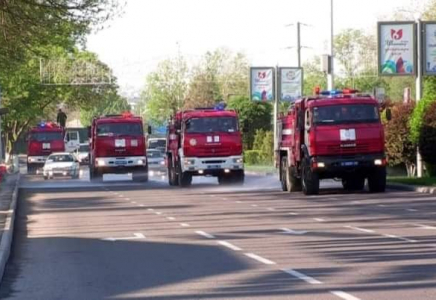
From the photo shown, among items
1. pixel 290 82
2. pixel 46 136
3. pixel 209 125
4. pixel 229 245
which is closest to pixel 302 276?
pixel 229 245

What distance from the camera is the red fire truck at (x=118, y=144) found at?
4953 cm

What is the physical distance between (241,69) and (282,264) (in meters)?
95.4

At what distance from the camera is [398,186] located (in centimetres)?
3753

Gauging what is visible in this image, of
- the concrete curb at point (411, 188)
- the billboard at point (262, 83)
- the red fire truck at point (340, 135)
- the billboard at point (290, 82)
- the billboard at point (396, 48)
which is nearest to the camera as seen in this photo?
the red fire truck at point (340, 135)

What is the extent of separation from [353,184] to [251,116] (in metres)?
40.5

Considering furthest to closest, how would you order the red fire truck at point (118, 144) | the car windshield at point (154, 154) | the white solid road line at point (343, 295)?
1. the car windshield at point (154, 154)
2. the red fire truck at point (118, 144)
3. the white solid road line at point (343, 295)

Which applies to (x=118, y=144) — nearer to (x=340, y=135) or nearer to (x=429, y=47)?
(x=429, y=47)

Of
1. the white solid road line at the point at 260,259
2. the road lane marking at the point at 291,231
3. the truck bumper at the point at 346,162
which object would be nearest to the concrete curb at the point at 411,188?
the truck bumper at the point at 346,162

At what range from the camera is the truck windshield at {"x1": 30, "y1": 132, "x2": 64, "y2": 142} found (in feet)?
241

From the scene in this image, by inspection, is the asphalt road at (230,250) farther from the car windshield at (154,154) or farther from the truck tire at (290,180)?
the car windshield at (154,154)

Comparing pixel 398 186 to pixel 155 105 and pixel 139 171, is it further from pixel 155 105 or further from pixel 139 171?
pixel 155 105

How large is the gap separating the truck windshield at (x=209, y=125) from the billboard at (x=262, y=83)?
830 inches

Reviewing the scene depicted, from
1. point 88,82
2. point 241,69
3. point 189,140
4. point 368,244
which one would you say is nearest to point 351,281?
point 368,244

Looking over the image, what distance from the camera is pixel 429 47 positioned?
41750 mm
